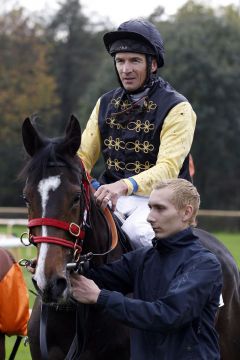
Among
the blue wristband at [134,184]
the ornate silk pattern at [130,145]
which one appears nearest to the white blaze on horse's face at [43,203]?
the blue wristband at [134,184]

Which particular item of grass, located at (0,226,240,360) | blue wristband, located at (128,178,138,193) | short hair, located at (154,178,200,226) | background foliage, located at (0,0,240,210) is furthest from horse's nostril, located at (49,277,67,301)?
background foliage, located at (0,0,240,210)

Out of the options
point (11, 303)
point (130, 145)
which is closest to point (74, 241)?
point (130, 145)

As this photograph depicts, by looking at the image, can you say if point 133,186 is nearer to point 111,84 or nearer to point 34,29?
point 111,84

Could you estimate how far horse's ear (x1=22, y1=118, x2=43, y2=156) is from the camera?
14.8 feet

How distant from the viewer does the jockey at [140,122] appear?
5.46 metres

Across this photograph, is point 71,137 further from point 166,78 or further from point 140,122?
A: point 166,78

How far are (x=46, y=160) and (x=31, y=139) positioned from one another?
205mm

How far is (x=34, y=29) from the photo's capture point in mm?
52938

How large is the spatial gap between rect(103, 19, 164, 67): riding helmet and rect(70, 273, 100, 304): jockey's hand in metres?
1.97

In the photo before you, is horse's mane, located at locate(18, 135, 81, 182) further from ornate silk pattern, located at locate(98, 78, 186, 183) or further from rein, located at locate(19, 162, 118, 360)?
ornate silk pattern, located at locate(98, 78, 186, 183)

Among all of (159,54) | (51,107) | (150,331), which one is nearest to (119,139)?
(159,54)

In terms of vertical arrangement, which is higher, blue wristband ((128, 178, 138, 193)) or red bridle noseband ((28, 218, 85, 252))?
blue wristband ((128, 178, 138, 193))

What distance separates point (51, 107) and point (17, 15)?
6044 mm

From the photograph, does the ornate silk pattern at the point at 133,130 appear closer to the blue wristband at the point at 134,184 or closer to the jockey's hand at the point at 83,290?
the blue wristband at the point at 134,184
